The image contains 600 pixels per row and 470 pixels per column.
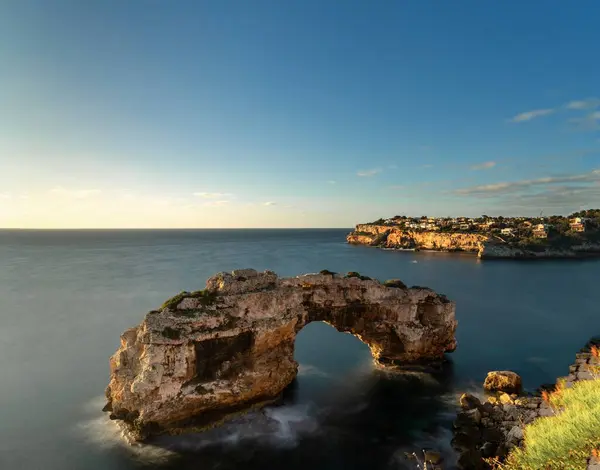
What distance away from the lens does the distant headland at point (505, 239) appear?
107438 mm

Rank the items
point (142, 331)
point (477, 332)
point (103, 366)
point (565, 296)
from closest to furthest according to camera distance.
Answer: point (142, 331) < point (103, 366) < point (477, 332) < point (565, 296)

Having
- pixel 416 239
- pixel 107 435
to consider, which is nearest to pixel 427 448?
pixel 107 435

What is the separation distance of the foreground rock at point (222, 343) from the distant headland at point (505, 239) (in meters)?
96.4

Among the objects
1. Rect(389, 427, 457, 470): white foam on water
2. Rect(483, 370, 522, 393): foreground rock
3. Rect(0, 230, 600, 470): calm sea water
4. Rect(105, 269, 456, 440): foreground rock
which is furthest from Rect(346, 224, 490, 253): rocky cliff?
Rect(389, 427, 457, 470): white foam on water

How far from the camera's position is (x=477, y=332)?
40.2m

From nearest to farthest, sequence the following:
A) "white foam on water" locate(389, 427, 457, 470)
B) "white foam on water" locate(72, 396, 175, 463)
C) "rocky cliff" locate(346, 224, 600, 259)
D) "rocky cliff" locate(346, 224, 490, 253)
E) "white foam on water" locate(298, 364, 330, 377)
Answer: "white foam on water" locate(389, 427, 457, 470)
"white foam on water" locate(72, 396, 175, 463)
"white foam on water" locate(298, 364, 330, 377)
"rocky cliff" locate(346, 224, 600, 259)
"rocky cliff" locate(346, 224, 490, 253)

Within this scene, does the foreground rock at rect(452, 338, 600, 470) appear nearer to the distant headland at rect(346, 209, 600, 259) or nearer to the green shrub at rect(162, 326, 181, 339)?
the green shrub at rect(162, 326, 181, 339)

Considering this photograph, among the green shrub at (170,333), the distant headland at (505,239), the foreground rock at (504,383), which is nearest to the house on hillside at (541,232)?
the distant headland at (505,239)

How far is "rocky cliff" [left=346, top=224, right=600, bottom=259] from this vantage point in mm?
106875

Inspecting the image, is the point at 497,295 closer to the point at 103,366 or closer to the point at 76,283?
the point at 103,366

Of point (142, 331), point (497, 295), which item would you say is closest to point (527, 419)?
point (142, 331)

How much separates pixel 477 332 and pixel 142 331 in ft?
117

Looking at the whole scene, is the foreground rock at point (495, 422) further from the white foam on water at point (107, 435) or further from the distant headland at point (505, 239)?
the distant headland at point (505, 239)

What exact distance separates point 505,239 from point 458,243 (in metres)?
15.5
